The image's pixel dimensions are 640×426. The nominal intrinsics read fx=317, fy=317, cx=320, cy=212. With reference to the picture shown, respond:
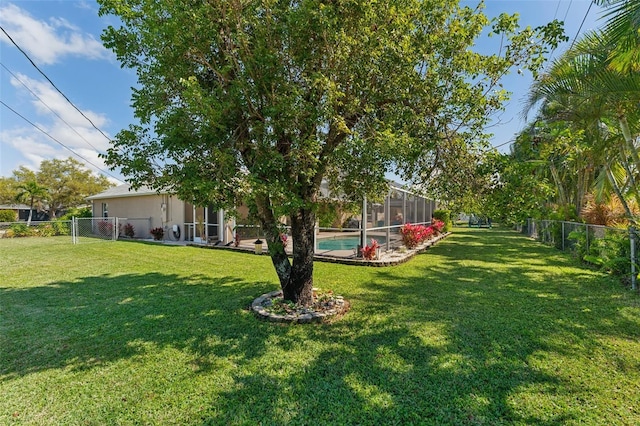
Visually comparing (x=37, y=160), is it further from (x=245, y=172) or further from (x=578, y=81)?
(x=578, y=81)

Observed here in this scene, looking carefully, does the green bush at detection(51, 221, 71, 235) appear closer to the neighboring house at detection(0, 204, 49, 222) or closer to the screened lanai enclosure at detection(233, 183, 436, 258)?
the screened lanai enclosure at detection(233, 183, 436, 258)

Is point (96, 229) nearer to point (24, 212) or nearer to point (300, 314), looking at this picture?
point (300, 314)

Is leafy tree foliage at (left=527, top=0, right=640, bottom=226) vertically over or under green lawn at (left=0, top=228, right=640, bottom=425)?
over

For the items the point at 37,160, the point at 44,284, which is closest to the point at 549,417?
the point at 44,284

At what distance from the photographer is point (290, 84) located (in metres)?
4.36

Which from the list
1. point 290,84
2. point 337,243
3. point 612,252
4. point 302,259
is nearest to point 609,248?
point 612,252

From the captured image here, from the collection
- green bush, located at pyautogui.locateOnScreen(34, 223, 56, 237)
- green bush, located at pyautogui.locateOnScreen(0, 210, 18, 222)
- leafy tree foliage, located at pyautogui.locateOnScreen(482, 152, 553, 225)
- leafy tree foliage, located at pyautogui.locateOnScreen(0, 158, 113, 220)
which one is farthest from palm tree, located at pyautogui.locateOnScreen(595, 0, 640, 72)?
leafy tree foliage, located at pyautogui.locateOnScreen(0, 158, 113, 220)

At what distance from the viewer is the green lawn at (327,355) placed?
277 cm

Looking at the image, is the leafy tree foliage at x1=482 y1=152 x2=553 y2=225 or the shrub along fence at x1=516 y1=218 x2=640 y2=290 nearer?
the leafy tree foliage at x1=482 y1=152 x2=553 y2=225

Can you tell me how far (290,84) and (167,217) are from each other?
15333 millimetres

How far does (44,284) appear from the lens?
7.30m

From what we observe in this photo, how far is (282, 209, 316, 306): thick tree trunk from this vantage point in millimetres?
5488

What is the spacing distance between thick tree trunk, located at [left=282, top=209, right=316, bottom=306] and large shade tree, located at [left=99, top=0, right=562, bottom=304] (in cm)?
67

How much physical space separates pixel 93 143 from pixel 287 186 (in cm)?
2584
